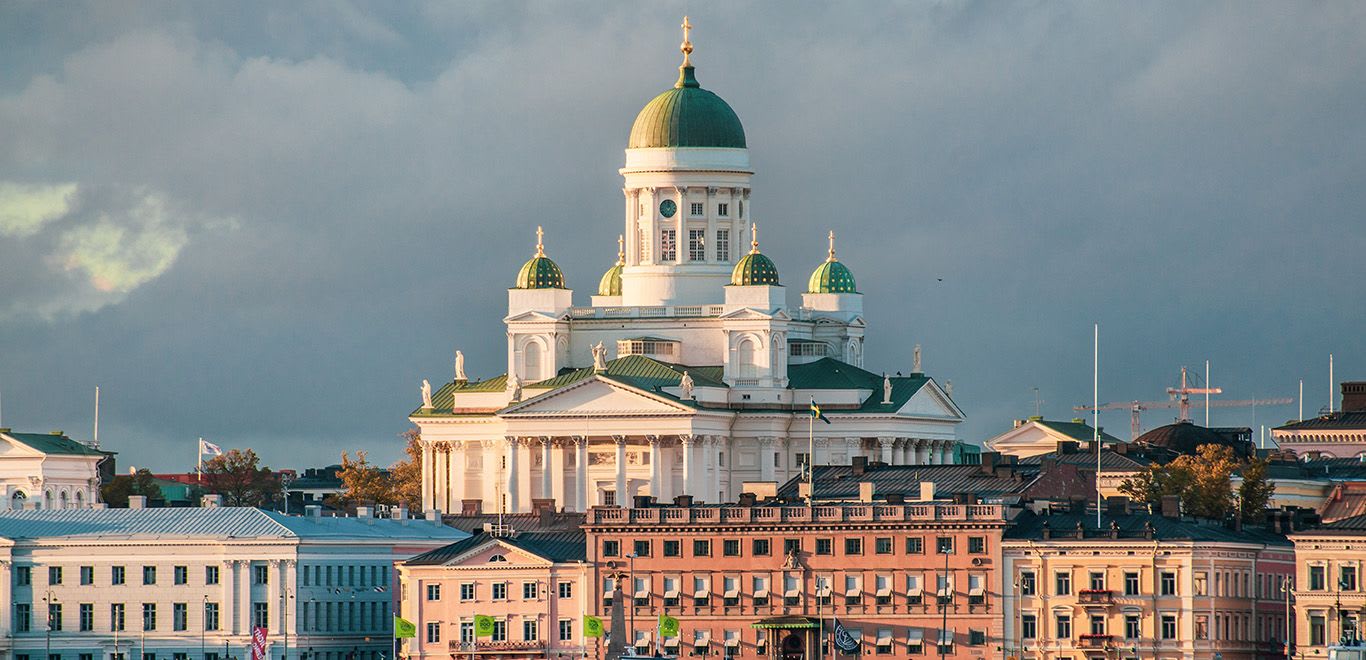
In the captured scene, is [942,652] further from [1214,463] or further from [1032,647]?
[1214,463]

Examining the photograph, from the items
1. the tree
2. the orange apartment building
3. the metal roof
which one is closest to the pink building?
the orange apartment building

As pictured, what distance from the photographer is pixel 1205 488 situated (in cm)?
18500

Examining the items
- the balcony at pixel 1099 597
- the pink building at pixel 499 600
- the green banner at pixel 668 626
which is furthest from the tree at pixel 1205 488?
the pink building at pixel 499 600

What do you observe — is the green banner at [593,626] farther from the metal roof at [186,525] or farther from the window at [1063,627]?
the metal roof at [186,525]

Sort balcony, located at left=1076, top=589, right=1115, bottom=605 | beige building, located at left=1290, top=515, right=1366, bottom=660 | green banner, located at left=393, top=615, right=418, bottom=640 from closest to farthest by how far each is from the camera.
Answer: beige building, located at left=1290, top=515, right=1366, bottom=660 → balcony, located at left=1076, top=589, right=1115, bottom=605 → green banner, located at left=393, top=615, right=418, bottom=640

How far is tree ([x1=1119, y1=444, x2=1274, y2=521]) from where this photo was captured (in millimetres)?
182125

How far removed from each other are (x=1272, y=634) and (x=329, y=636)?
120 ft

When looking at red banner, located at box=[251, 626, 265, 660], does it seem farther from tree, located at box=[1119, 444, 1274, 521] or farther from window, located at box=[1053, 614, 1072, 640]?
tree, located at box=[1119, 444, 1274, 521]

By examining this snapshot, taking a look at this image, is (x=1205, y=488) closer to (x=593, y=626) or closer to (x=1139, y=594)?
(x=1139, y=594)

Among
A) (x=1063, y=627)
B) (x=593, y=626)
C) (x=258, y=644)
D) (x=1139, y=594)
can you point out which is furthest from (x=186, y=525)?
(x=1139, y=594)

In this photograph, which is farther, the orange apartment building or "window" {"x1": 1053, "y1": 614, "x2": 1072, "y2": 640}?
the orange apartment building

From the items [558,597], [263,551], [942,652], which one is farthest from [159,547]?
[942,652]

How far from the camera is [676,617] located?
159875 millimetres

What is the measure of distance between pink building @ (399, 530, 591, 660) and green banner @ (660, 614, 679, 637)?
3898 millimetres
